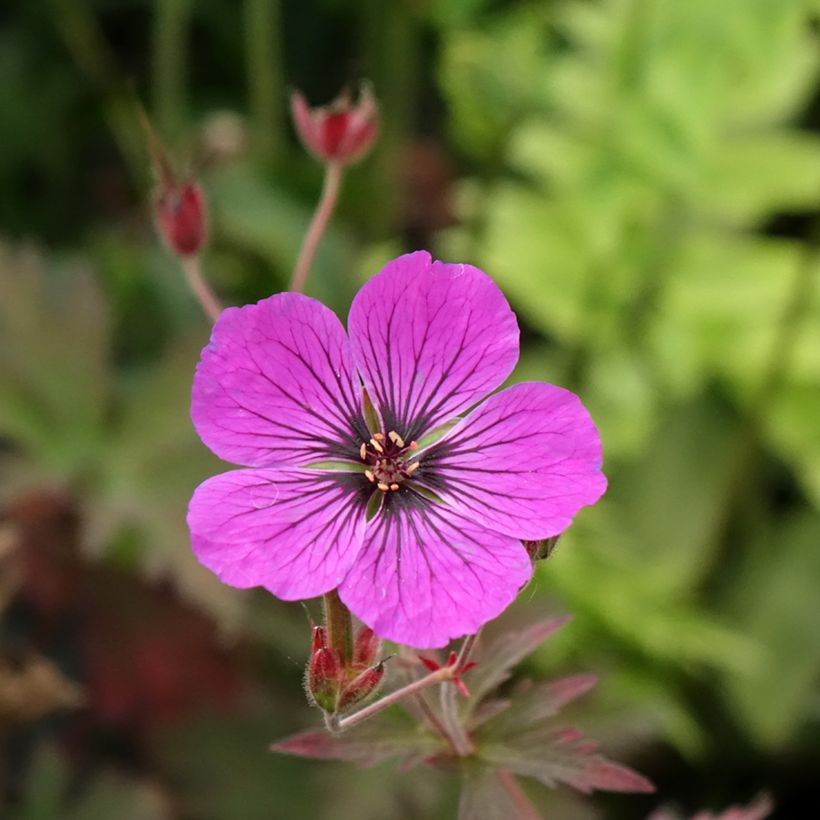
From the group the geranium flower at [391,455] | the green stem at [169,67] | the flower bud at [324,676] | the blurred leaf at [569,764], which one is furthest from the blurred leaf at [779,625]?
the green stem at [169,67]

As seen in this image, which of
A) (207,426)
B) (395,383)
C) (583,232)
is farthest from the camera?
(583,232)

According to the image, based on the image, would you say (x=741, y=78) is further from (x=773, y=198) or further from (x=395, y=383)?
(x=395, y=383)

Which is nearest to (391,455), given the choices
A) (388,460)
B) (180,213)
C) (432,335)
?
(388,460)

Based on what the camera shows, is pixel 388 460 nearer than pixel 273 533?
No

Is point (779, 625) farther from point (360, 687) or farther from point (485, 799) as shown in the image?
point (360, 687)

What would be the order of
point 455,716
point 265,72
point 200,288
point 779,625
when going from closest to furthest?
point 455,716 < point 200,288 < point 779,625 < point 265,72

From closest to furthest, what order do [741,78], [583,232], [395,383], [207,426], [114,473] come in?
[207,426] → [395,383] → [114,473] → [741,78] → [583,232]

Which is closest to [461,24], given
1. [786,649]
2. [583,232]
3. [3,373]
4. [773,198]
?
[583,232]
